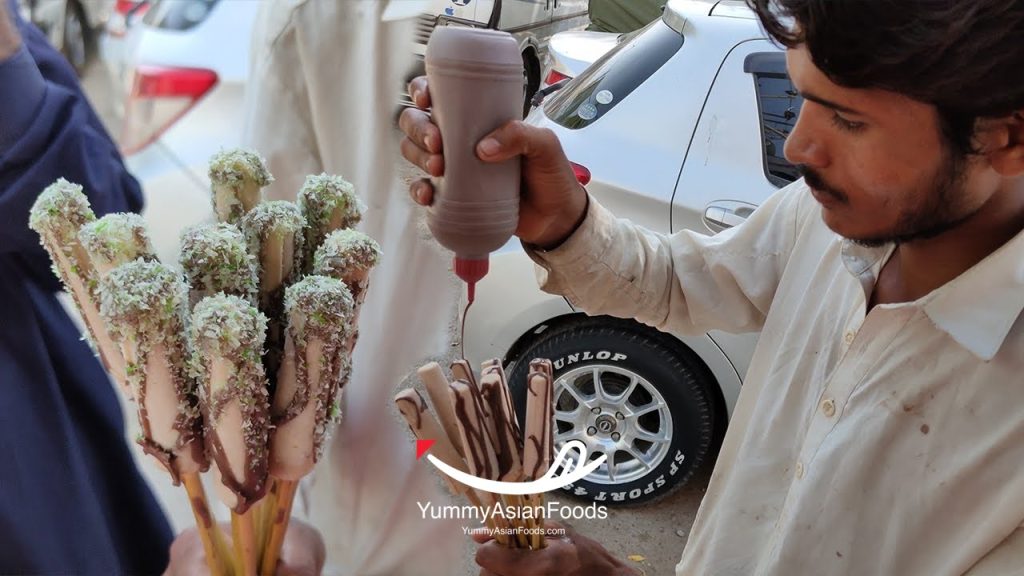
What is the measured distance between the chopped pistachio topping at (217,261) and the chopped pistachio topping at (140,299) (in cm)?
4

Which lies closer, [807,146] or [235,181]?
[235,181]

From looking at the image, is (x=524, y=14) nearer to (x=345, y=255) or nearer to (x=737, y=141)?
(x=345, y=255)

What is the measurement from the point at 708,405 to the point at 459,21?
1.68 meters

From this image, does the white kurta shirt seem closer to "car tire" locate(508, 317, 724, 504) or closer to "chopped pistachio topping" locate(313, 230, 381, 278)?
"chopped pistachio topping" locate(313, 230, 381, 278)

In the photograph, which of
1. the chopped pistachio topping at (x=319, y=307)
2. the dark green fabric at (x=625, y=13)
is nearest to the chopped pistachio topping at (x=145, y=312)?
the chopped pistachio topping at (x=319, y=307)

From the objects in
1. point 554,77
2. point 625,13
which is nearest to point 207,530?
point 554,77

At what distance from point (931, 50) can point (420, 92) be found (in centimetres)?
59

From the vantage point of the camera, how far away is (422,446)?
37.4 inches

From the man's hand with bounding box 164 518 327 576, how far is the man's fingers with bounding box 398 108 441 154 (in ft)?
1.73

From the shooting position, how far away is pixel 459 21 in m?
0.85

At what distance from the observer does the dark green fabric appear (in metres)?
5.47

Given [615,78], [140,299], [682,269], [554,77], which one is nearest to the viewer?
[140,299]

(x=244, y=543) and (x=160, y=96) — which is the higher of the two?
(x=160, y=96)

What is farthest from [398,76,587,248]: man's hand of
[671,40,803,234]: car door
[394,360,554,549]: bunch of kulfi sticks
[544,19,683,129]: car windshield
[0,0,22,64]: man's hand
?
[544,19,683,129]: car windshield
